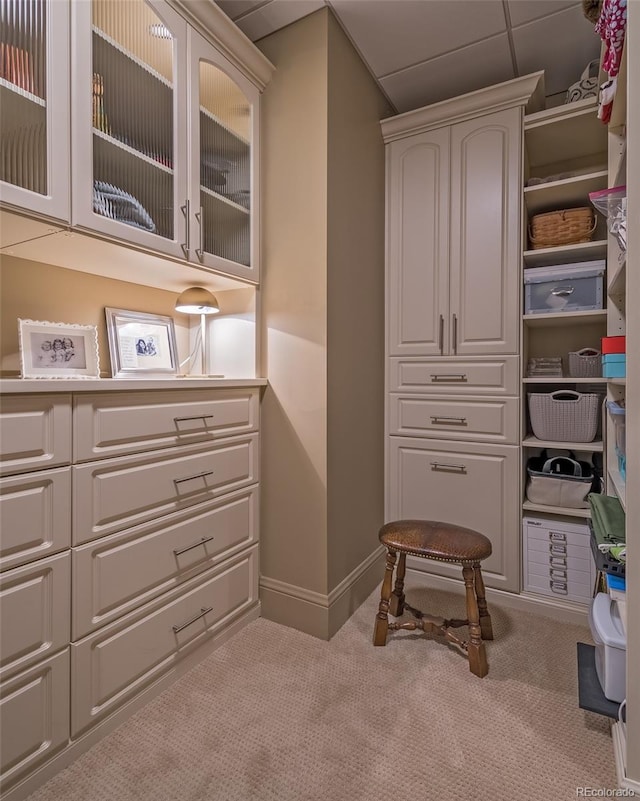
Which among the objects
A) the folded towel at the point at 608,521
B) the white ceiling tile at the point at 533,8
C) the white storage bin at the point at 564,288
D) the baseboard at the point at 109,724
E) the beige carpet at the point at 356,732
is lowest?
the beige carpet at the point at 356,732

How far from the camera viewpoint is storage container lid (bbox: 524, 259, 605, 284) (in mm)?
1986

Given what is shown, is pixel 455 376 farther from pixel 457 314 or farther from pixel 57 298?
pixel 57 298

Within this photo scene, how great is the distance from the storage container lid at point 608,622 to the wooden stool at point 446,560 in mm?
373

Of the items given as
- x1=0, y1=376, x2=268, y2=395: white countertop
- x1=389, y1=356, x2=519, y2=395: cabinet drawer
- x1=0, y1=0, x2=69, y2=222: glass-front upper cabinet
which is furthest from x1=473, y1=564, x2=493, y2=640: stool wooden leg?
x1=0, y1=0, x2=69, y2=222: glass-front upper cabinet

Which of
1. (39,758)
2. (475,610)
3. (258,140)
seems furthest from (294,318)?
(39,758)

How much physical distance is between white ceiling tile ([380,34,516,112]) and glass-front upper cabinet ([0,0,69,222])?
1.68 metres

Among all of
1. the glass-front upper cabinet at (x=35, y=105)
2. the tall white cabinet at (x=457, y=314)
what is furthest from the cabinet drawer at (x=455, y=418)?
the glass-front upper cabinet at (x=35, y=105)

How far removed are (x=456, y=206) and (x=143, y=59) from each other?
1.52m

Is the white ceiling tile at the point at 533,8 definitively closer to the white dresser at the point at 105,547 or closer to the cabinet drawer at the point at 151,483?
the white dresser at the point at 105,547

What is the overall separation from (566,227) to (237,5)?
1.75 meters

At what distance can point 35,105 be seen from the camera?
3.89 ft

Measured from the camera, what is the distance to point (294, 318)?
193cm

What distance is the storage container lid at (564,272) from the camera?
199cm

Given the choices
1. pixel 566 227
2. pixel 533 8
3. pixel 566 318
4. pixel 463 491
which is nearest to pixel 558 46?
pixel 533 8
